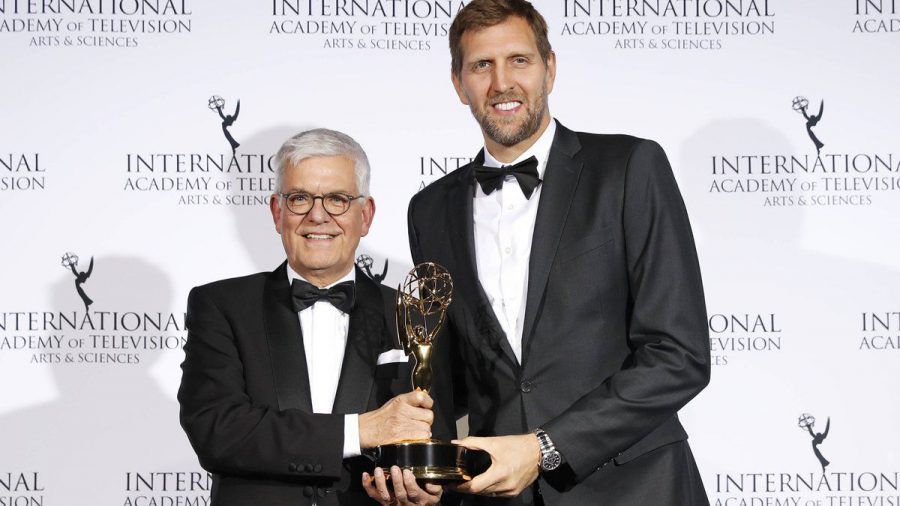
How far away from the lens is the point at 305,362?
2582mm

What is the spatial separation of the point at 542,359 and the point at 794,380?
159 centimetres

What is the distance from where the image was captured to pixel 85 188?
3715 mm

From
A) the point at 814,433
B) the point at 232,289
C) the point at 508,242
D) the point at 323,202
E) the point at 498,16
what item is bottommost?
the point at 814,433

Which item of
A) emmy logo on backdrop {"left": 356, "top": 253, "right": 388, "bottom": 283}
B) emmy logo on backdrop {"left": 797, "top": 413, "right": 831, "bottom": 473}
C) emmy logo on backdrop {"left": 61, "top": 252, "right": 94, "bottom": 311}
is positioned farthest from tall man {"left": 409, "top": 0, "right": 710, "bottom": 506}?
emmy logo on backdrop {"left": 61, "top": 252, "right": 94, "bottom": 311}

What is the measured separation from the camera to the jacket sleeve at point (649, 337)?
7.43 ft

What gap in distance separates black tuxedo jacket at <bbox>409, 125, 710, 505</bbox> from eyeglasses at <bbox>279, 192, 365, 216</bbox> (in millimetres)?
379

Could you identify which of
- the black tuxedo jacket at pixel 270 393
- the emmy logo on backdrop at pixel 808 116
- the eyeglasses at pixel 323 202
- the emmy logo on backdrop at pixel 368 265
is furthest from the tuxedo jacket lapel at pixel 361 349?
the emmy logo on backdrop at pixel 808 116

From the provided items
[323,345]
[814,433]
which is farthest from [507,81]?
[814,433]

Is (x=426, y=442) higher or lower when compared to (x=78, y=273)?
lower

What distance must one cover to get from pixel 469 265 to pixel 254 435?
636 mm

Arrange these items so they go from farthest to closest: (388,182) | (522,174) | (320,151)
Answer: (388,182) < (320,151) < (522,174)

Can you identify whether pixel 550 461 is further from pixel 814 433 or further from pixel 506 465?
pixel 814 433

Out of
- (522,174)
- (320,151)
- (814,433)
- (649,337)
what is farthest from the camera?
(814,433)

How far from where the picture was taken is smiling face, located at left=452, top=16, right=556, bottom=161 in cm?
258
